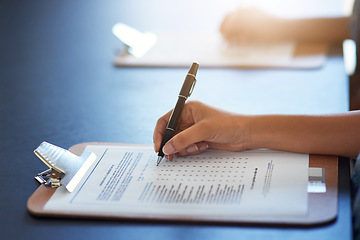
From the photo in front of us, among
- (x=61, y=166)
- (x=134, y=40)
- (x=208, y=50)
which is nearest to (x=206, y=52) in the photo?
(x=208, y=50)

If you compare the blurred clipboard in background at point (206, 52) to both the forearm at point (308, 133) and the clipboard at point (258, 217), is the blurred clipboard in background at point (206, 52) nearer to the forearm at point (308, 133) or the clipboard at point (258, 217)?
the forearm at point (308, 133)

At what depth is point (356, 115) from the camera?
0.98 m

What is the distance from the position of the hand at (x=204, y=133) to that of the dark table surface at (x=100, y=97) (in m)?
0.13

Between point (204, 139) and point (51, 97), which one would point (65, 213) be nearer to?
point (204, 139)

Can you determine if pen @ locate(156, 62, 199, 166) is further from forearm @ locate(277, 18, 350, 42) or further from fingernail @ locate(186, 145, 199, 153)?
forearm @ locate(277, 18, 350, 42)

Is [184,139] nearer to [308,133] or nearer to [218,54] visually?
[308,133]

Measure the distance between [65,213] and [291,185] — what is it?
0.37 m

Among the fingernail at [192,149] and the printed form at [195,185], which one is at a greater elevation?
the fingernail at [192,149]

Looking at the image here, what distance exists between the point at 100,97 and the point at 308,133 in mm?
613

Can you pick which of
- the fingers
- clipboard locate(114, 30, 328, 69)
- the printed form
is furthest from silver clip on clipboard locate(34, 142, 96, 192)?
clipboard locate(114, 30, 328, 69)

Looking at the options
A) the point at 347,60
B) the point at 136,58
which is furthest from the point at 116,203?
the point at 347,60

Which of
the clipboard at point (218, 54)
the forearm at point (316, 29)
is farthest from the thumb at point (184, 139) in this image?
the forearm at point (316, 29)

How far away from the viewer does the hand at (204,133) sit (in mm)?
970

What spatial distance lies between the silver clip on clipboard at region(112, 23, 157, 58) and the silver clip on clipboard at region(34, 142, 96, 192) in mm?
686
